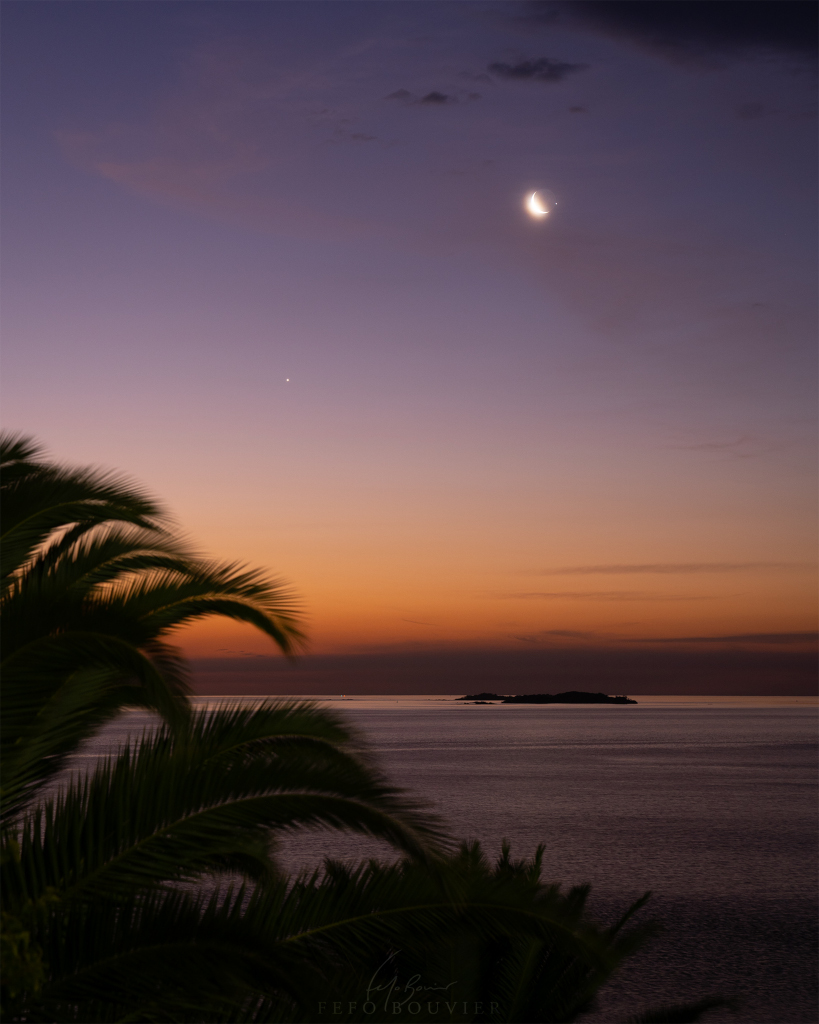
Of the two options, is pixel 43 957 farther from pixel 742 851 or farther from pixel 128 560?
pixel 742 851

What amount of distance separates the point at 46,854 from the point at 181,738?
896 mm

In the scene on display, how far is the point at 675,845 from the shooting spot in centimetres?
4222

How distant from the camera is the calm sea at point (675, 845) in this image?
23.9 metres

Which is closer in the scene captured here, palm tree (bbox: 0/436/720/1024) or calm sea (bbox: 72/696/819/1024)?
palm tree (bbox: 0/436/720/1024)

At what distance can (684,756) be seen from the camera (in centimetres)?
9412

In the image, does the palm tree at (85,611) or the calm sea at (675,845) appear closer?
the palm tree at (85,611)

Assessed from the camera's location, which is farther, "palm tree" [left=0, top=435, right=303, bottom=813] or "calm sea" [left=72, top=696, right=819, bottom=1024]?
"calm sea" [left=72, top=696, right=819, bottom=1024]

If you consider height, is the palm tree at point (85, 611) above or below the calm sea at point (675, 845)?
above

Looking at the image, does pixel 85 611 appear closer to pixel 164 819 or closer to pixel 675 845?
pixel 164 819

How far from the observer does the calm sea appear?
2388 centimetres

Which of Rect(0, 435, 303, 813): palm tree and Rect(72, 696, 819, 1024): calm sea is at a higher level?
Rect(0, 435, 303, 813): palm tree

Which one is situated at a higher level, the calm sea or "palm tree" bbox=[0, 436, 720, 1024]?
"palm tree" bbox=[0, 436, 720, 1024]

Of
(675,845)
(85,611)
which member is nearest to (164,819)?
(85,611)

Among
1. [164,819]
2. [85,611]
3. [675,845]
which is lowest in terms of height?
[675,845]
